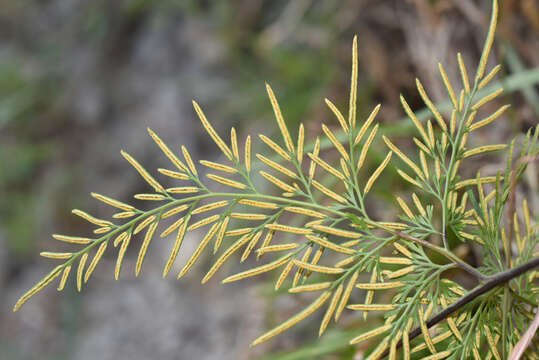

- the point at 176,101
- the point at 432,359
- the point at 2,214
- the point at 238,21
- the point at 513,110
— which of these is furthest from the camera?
the point at 2,214

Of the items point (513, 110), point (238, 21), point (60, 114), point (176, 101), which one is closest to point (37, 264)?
point (60, 114)

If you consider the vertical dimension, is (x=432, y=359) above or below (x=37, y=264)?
below

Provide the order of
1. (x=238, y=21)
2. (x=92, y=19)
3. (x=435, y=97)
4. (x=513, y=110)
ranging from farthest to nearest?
(x=92, y=19), (x=238, y=21), (x=435, y=97), (x=513, y=110)

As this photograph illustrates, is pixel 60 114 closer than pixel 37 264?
No

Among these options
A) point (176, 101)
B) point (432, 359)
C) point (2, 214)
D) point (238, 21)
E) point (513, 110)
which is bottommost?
point (432, 359)

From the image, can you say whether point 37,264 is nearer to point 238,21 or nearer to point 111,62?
point 111,62

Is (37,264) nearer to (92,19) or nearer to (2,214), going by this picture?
(2,214)

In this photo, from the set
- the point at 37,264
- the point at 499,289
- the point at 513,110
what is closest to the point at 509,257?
the point at 499,289
